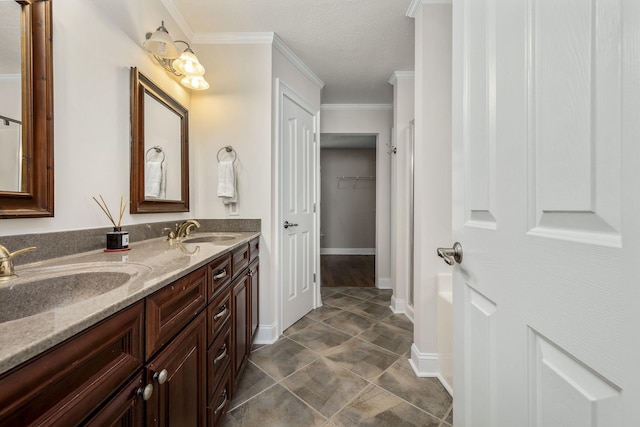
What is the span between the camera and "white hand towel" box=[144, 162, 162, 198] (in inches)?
60.2

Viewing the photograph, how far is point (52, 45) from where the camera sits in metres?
0.98

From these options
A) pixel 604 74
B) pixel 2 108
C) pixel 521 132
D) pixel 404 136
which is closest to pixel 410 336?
pixel 404 136

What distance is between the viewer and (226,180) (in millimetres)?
1975

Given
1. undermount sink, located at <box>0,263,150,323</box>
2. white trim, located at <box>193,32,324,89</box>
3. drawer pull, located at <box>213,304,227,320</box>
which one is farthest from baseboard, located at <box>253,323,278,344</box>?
white trim, located at <box>193,32,324,89</box>

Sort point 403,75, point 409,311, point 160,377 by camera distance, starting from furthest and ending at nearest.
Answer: point 403,75
point 409,311
point 160,377

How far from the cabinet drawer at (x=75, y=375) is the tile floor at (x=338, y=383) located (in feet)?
3.19

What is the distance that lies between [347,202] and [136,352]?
5296 mm

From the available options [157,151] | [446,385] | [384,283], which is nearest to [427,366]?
[446,385]

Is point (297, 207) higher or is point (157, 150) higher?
point (157, 150)

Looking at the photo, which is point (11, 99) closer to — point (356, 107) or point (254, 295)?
point (254, 295)

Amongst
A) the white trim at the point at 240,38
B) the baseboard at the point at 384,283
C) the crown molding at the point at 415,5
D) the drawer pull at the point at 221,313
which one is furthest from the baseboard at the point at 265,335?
the crown molding at the point at 415,5

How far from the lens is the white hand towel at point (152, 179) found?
153cm

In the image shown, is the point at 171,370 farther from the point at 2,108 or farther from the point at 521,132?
the point at 521,132

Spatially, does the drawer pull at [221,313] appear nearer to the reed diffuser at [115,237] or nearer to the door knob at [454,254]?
the reed diffuser at [115,237]
